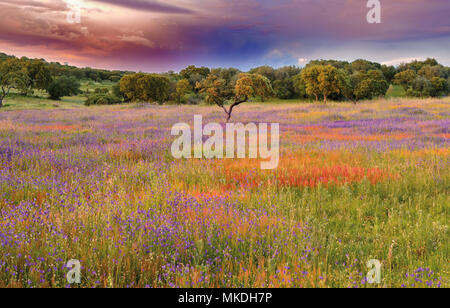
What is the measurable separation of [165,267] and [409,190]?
5.35m

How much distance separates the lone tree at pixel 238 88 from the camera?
57.0 feet

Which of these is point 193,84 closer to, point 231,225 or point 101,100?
point 101,100

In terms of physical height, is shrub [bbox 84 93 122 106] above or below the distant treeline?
below

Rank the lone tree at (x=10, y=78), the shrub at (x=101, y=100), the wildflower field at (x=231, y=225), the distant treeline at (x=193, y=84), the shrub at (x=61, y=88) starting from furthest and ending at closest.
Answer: the shrub at (x=61, y=88) < the shrub at (x=101, y=100) < the distant treeline at (x=193, y=84) < the lone tree at (x=10, y=78) < the wildflower field at (x=231, y=225)

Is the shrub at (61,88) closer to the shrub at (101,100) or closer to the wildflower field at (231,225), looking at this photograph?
the shrub at (101,100)

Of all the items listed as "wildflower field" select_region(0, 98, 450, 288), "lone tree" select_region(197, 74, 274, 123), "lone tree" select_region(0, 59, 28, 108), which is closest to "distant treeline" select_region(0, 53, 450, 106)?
"lone tree" select_region(0, 59, 28, 108)

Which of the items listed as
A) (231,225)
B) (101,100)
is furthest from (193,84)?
(231,225)

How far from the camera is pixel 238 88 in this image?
17391 millimetres

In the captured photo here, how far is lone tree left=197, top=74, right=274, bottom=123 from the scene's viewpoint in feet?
57.0

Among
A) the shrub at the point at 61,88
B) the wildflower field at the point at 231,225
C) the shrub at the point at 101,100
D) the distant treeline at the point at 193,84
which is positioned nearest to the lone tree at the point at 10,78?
the distant treeline at the point at 193,84

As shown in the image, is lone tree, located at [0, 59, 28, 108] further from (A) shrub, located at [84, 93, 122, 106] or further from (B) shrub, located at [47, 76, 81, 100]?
(B) shrub, located at [47, 76, 81, 100]
